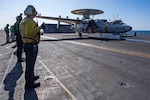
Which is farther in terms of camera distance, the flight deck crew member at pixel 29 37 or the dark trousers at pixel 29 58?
the dark trousers at pixel 29 58

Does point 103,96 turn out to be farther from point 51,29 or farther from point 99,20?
point 51,29

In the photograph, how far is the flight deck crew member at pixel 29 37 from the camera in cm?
553

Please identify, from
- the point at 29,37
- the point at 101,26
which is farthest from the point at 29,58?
the point at 101,26

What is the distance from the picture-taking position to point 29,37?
18.5 ft

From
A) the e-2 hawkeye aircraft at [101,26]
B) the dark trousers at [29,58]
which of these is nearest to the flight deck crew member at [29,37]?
the dark trousers at [29,58]

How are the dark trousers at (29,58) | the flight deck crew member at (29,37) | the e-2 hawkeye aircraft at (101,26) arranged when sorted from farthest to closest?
the e-2 hawkeye aircraft at (101,26) < the dark trousers at (29,58) < the flight deck crew member at (29,37)

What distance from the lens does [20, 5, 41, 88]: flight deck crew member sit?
5531 millimetres

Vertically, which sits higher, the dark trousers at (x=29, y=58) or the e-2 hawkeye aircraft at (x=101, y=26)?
the e-2 hawkeye aircraft at (x=101, y=26)

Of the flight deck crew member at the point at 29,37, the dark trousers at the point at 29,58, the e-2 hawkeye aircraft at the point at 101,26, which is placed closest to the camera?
the flight deck crew member at the point at 29,37

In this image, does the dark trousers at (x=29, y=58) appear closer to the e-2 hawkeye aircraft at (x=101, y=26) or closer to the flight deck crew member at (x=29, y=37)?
the flight deck crew member at (x=29, y=37)

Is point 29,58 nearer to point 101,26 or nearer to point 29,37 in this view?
point 29,37

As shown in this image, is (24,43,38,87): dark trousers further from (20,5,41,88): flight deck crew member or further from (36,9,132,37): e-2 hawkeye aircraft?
(36,9,132,37): e-2 hawkeye aircraft

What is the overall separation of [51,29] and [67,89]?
71234 millimetres

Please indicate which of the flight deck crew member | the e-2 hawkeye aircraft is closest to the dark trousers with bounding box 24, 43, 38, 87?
the flight deck crew member
